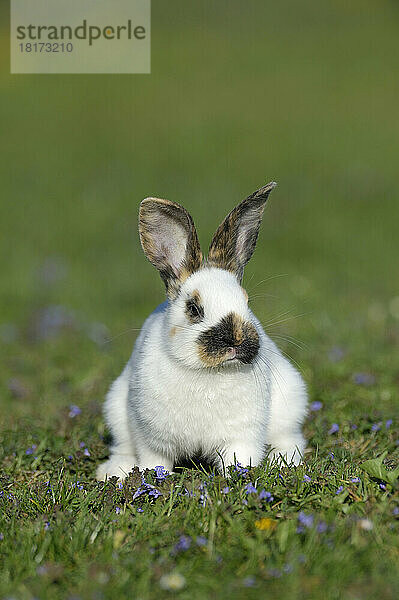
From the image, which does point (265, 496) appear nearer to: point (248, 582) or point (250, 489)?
point (250, 489)

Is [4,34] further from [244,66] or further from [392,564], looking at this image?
[392,564]

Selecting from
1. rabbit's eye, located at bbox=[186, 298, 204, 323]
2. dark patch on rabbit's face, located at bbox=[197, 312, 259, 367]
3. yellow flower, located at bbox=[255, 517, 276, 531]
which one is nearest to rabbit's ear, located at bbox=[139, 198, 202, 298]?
rabbit's eye, located at bbox=[186, 298, 204, 323]

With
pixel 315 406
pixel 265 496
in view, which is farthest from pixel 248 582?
Answer: pixel 315 406

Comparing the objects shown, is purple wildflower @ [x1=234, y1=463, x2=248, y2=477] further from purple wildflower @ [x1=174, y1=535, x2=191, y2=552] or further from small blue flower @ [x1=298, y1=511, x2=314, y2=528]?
purple wildflower @ [x1=174, y1=535, x2=191, y2=552]

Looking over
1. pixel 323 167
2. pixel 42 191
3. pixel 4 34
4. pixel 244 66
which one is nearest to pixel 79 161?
pixel 42 191

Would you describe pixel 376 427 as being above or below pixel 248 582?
above

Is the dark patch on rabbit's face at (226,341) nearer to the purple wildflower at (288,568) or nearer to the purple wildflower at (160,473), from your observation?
the purple wildflower at (160,473)
